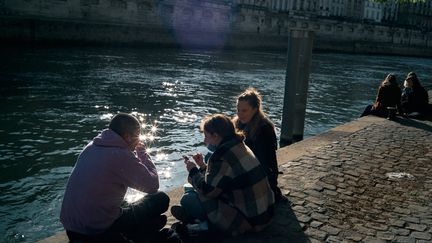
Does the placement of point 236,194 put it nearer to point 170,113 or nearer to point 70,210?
point 70,210

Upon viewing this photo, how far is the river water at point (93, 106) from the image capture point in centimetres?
728

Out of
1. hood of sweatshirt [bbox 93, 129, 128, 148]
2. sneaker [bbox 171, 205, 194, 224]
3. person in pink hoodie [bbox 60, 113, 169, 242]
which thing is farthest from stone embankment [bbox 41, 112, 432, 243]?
hood of sweatshirt [bbox 93, 129, 128, 148]

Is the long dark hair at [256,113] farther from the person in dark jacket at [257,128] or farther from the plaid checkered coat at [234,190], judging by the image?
the plaid checkered coat at [234,190]

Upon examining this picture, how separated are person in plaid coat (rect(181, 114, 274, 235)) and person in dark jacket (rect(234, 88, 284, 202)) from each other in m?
0.83

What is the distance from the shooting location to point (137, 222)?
4.16 m

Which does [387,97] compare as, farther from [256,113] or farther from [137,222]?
[137,222]

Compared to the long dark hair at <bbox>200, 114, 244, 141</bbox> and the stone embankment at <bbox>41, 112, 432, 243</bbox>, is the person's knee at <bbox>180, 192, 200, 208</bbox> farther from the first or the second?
the long dark hair at <bbox>200, 114, 244, 141</bbox>

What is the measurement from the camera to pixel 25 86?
1591 centimetres

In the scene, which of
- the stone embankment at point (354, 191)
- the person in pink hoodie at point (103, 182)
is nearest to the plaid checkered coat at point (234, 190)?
the stone embankment at point (354, 191)

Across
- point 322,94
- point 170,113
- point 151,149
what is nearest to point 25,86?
point 170,113

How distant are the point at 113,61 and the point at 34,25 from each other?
27.4 feet

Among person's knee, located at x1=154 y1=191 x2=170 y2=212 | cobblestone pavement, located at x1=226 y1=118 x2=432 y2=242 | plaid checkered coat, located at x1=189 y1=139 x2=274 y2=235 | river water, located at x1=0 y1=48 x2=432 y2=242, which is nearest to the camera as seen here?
plaid checkered coat, located at x1=189 y1=139 x2=274 y2=235

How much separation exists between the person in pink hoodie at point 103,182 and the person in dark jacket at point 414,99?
9950 mm

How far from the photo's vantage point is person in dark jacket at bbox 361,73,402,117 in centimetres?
1147
